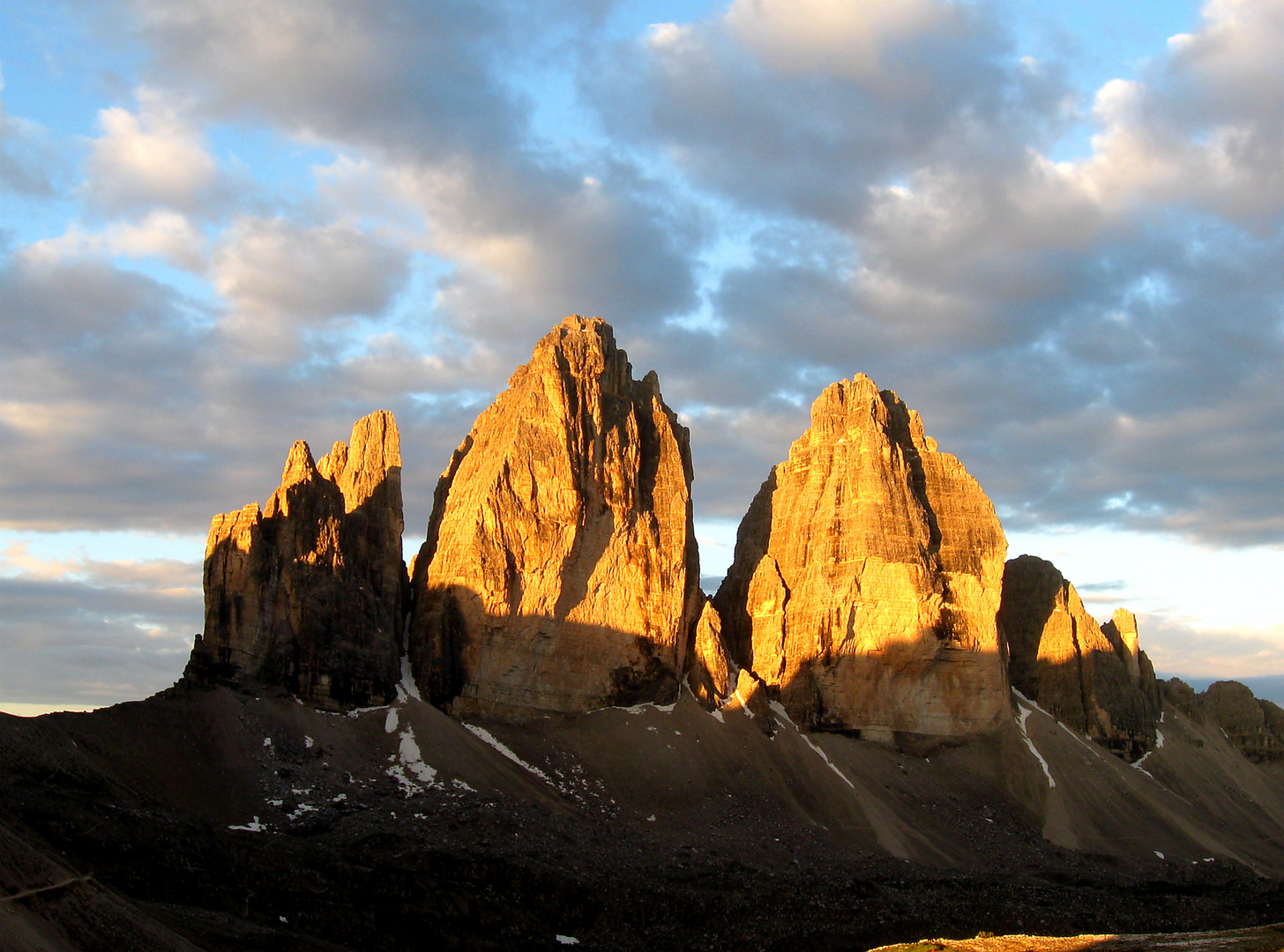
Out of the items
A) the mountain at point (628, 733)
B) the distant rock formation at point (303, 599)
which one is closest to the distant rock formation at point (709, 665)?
the mountain at point (628, 733)

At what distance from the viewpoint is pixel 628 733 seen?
87.8 meters

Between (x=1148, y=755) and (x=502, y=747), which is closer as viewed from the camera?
(x=502, y=747)

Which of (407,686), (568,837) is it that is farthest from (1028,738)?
(407,686)

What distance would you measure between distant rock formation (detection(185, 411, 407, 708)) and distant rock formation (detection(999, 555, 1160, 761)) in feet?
191

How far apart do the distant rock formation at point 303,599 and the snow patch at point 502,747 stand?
590cm

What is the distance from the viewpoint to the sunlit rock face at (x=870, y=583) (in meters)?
102

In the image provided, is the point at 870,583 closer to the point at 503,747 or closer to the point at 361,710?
the point at 503,747

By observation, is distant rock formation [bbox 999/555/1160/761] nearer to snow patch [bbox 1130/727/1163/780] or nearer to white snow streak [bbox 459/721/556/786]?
snow patch [bbox 1130/727/1163/780]

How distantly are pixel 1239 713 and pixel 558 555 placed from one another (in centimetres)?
7977

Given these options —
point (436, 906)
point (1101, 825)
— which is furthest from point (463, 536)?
point (1101, 825)

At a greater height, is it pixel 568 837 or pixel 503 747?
pixel 503 747

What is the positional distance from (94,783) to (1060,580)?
3438 inches

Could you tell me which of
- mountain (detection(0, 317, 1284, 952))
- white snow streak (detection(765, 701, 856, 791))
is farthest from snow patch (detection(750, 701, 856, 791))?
mountain (detection(0, 317, 1284, 952))

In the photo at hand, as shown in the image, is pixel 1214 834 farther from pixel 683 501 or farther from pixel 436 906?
pixel 436 906
